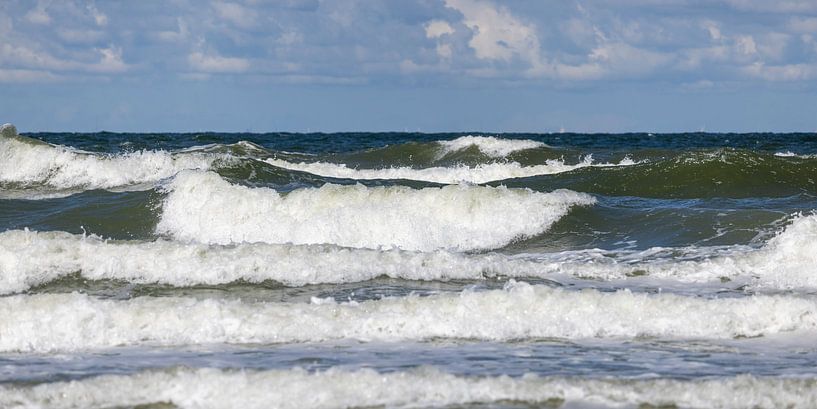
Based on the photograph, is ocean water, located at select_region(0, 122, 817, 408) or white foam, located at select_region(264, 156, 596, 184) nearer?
ocean water, located at select_region(0, 122, 817, 408)

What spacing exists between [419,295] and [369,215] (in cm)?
598

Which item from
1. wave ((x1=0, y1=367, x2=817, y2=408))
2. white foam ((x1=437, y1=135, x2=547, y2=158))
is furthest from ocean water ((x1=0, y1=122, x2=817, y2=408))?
white foam ((x1=437, y1=135, x2=547, y2=158))

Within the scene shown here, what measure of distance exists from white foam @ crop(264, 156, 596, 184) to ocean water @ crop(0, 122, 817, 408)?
12.3 feet

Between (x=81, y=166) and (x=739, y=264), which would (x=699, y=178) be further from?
(x=81, y=166)

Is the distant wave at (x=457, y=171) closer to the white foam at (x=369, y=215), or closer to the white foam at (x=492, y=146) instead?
the white foam at (x=492, y=146)

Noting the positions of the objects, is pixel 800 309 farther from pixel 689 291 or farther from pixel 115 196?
pixel 115 196

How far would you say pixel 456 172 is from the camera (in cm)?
2644

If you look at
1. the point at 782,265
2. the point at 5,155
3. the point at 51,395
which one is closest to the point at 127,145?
the point at 5,155

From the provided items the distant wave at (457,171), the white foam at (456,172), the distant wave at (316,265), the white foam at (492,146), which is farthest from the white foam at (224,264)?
the white foam at (492,146)

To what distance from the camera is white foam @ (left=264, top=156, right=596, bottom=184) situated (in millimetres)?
26062

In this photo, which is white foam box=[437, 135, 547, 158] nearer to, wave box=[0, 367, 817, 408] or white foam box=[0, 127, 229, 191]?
white foam box=[0, 127, 229, 191]

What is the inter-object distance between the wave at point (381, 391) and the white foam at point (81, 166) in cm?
1711

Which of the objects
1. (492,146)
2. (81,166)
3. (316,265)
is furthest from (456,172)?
(316,265)

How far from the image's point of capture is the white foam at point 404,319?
8781 millimetres
